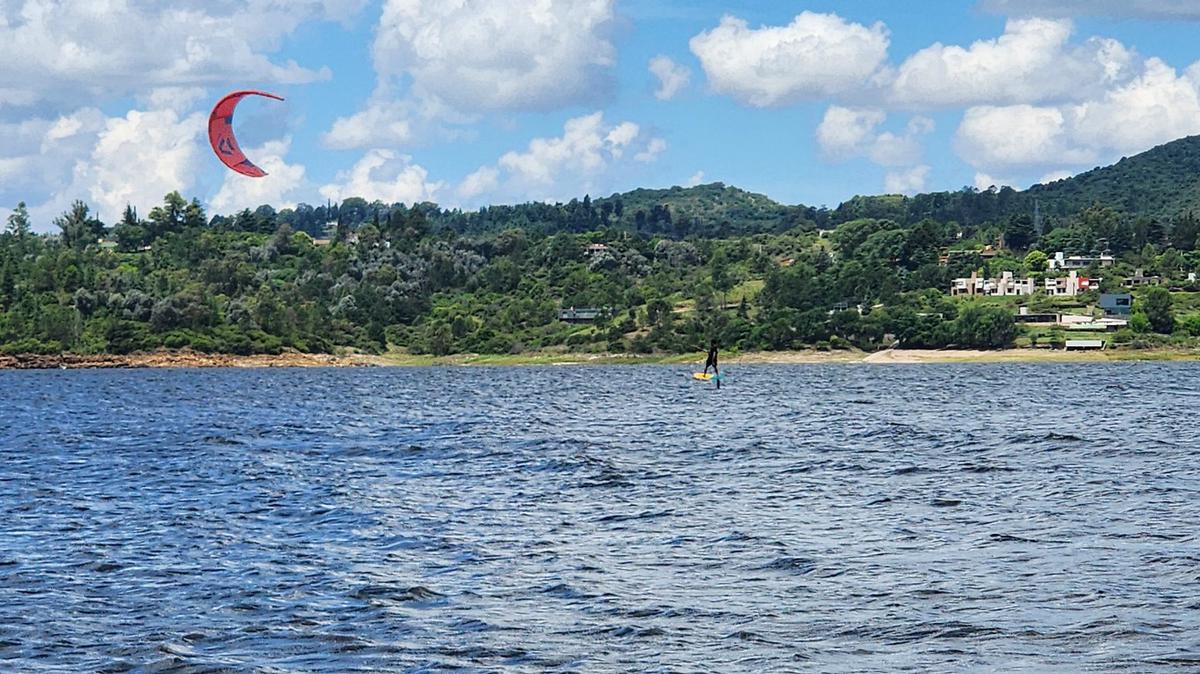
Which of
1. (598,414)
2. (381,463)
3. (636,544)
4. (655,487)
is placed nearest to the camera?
(636,544)

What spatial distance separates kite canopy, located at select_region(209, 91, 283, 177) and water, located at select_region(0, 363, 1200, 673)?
22783mm

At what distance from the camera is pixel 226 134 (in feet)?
296

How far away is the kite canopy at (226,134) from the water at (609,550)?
22783mm

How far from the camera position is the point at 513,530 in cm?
3559

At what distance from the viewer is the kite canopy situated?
86.0 m

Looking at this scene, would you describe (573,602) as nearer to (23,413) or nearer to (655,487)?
(655,487)

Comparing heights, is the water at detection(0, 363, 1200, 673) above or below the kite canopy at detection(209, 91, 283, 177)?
below

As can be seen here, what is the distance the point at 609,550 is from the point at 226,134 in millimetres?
64050

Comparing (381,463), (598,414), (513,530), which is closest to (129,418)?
(598,414)

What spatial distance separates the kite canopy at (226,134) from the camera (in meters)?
86.0

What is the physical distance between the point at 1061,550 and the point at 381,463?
1122 inches

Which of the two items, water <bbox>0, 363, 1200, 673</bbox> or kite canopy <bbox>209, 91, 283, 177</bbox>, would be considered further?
kite canopy <bbox>209, 91, 283, 177</bbox>

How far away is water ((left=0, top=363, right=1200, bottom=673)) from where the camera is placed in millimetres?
23344

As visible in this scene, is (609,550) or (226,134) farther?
(226,134)
